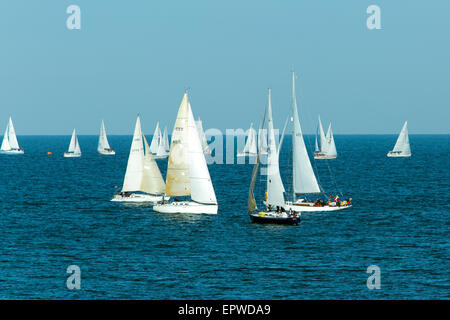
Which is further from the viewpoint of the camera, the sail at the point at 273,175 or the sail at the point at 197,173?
the sail at the point at 197,173

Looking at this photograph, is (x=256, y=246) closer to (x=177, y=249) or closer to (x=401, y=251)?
(x=177, y=249)

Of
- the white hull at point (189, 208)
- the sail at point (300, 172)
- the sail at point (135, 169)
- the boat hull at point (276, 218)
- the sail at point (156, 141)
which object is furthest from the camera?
the sail at point (156, 141)

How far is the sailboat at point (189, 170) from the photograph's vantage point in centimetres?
6825

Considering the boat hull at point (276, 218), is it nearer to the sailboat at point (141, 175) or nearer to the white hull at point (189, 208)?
the white hull at point (189, 208)

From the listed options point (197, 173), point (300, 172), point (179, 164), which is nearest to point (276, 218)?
point (300, 172)

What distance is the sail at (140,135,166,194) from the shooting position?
261 feet

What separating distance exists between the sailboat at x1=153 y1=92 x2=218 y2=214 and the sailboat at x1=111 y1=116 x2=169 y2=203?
9.76 meters

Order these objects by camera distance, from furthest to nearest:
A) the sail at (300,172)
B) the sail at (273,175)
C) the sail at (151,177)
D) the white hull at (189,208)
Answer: the sail at (151,177) < the sail at (300,172) < the white hull at (189,208) < the sail at (273,175)

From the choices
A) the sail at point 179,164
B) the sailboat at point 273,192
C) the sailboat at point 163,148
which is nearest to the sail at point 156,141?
the sailboat at point 163,148

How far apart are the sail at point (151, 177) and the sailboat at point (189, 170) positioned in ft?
32.7

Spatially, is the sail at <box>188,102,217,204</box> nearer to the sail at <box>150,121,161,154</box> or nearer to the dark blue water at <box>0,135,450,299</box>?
the dark blue water at <box>0,135,450,299</box>

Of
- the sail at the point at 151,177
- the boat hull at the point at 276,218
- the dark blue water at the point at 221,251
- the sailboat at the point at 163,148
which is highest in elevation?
the sailboat at the point at 163,148

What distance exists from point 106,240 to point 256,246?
1420cm
